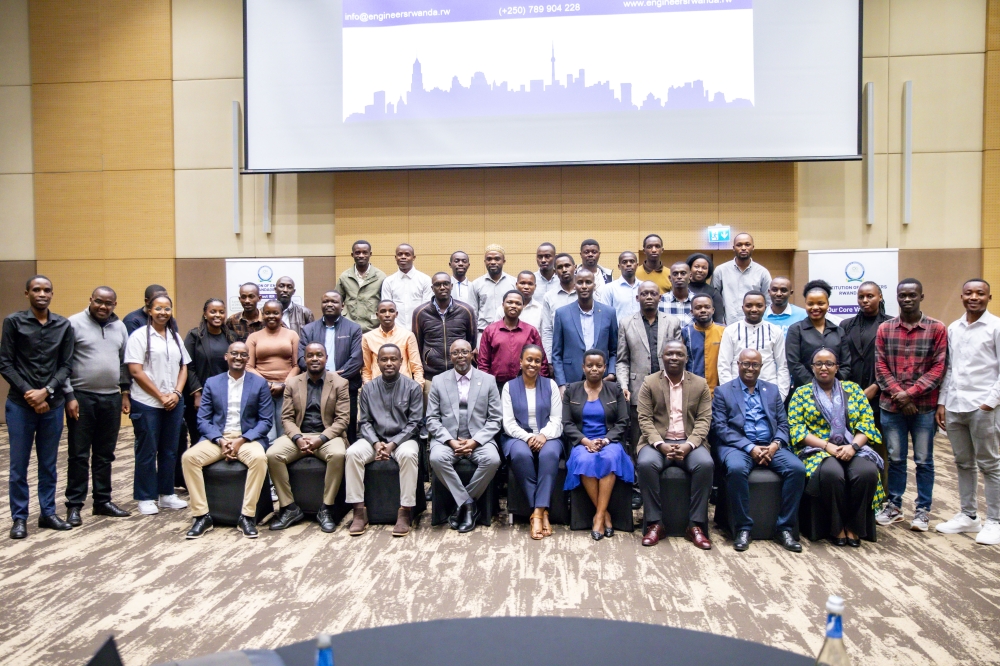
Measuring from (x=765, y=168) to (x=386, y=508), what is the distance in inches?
228

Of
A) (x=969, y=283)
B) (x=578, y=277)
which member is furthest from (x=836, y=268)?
(x=578, y=277)

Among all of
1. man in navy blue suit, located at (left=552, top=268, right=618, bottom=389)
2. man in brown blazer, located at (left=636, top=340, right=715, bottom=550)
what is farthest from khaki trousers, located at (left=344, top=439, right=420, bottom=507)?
man in brown blazer, located at (left=636, top=340, right=715, bottom=550)

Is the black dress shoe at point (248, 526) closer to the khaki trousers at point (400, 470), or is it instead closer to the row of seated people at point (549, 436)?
the row of seated people at point (549, 436)

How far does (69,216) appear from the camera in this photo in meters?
9.17

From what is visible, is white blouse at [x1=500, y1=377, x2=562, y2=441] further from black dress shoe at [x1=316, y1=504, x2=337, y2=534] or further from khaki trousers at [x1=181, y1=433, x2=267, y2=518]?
khaki trousers at [x1=181, y1=433, x2=267, y2=518]

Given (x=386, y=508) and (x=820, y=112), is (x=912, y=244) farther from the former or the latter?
(x=386, y=508)

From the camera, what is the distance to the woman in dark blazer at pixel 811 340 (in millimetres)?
5098

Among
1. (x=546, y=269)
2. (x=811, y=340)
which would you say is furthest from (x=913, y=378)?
(x=546, y=269)

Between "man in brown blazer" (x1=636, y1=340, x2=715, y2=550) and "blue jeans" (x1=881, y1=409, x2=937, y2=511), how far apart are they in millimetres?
1258

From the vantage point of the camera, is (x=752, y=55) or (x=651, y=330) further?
(x=752, y=55)

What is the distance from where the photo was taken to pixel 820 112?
7.82m

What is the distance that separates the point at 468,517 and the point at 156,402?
248cm

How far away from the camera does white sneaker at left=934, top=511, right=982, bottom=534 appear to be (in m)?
4.75

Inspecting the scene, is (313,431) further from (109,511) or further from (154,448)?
(109,511)
